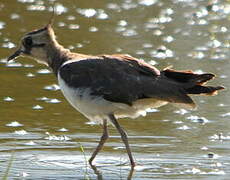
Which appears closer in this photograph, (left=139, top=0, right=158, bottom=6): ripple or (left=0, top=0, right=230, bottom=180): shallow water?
(left=0, top=0, right=230, bottom=180): shallow water

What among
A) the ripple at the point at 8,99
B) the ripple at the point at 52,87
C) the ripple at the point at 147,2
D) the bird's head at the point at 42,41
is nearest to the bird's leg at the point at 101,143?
the bird's head at the point at 42,41

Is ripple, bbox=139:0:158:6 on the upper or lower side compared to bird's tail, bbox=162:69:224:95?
lower

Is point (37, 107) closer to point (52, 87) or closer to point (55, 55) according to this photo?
point (52, 87)

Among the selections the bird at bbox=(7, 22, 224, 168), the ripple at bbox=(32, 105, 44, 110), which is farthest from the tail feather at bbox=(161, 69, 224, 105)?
the ripple at bbox=(32, 105, 44, 110)

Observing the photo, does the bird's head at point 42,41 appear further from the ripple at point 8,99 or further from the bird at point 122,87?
the ripple at point 8,99

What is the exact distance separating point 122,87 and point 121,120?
207 centimetres

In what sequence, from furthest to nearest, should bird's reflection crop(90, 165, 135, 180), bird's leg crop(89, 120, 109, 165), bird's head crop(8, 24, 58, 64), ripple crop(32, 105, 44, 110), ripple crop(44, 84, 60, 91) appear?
ripple crop(44, 84, 60, 91) → ripple crop(32, 105, 44, 110) → bird's head crop(8, 24, 58, 64) → bird's leg crop(89, 120, 109, 165) → bird's reflection crop(90, 165, 135, 180)

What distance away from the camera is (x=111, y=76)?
896 cm

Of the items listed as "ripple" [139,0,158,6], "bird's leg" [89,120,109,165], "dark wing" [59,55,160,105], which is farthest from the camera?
"ripple" [139,0,158,6]

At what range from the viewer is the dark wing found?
884 centimetres

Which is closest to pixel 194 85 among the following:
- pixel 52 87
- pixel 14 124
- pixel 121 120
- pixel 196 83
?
pixel 196 83

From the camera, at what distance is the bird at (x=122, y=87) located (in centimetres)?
878

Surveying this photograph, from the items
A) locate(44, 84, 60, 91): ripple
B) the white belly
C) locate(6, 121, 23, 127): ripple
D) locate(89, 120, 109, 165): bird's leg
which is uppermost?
the white belly

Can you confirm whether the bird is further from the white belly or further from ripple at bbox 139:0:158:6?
ripple at bbox 139:0:158:6
